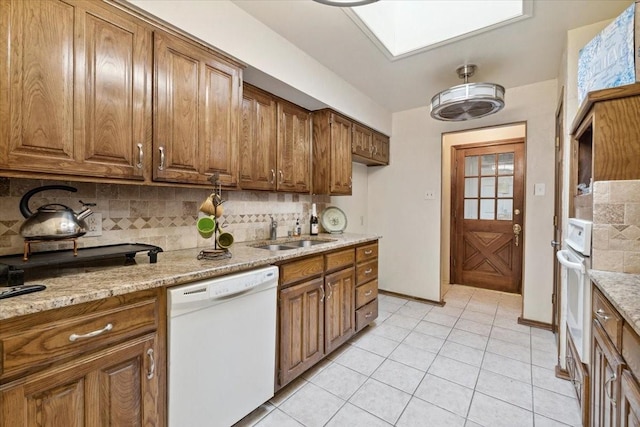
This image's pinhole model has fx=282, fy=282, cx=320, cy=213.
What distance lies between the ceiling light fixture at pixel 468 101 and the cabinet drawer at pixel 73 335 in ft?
7.40

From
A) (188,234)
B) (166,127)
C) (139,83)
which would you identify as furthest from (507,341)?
(139,83)

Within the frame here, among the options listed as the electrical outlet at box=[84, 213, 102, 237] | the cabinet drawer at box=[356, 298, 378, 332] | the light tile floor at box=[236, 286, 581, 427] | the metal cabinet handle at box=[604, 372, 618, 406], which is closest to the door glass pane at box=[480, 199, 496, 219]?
the light tile floor at box=[236, 286, 581, 427]

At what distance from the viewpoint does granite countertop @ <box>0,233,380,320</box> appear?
912mm

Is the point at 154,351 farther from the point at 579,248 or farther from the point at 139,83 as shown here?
the point at 579,248

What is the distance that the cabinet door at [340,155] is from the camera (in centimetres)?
276

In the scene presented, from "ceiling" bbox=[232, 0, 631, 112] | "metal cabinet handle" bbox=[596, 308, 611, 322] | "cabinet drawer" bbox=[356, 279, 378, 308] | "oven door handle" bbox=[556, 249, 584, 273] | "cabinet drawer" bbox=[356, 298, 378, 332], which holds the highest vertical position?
"ceiling" bbox=[232, 0, 631, 112]

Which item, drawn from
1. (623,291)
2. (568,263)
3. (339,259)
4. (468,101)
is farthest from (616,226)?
(339,259)

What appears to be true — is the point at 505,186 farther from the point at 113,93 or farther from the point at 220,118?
the point at 113,93

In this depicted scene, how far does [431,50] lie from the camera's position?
2.26 m

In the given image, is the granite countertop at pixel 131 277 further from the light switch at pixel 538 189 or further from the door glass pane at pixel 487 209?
the door glass pane at pixel 487 209

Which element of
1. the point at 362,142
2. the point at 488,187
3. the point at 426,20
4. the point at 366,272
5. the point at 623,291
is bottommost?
the point at 366,272

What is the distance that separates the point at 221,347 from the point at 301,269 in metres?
0.69

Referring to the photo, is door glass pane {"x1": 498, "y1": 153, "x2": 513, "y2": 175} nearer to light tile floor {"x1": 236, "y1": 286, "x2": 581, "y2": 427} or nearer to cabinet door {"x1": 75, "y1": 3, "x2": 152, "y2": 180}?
light tile floor {"x1": 236, "y1": 286, "x2": 581, "y2": 427}

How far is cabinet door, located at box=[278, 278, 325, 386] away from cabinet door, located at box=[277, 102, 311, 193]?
941mm
